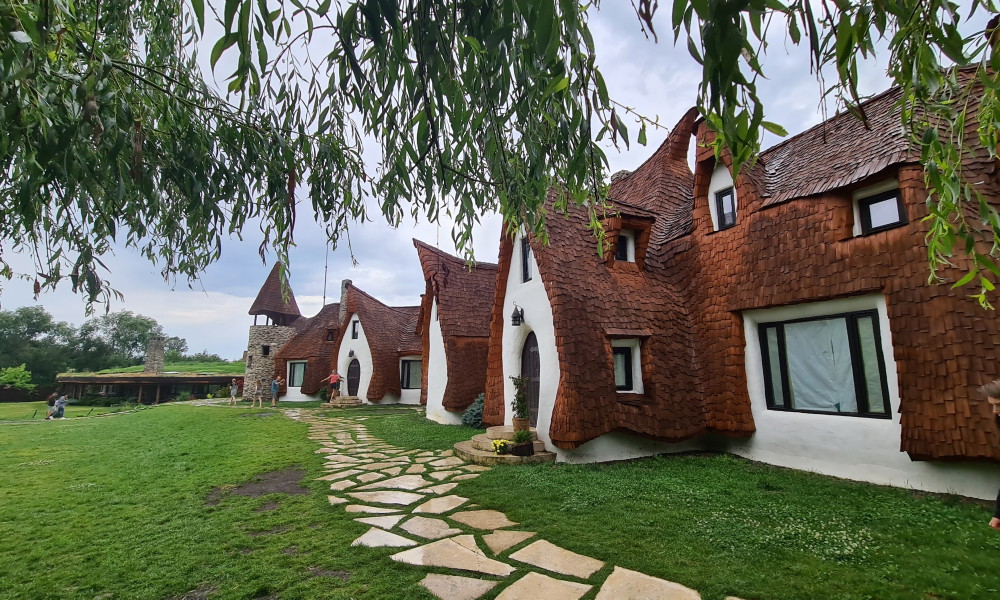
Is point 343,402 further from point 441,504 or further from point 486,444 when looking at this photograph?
point 441,504

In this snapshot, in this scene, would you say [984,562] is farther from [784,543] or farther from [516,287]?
[516,287]

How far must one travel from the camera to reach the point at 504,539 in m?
3.80

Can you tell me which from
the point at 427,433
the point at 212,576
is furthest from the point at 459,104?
the point at 427,433

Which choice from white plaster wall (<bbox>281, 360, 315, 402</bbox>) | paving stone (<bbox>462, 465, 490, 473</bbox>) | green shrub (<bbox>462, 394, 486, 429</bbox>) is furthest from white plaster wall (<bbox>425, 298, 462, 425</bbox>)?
white plaster wall (<bbox>281, 360, 315, 402</bbox>)

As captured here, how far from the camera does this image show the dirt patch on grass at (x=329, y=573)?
309 cm

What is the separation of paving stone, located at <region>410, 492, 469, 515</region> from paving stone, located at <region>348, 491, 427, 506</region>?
0.21m

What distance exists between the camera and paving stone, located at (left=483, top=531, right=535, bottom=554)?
3.63 m

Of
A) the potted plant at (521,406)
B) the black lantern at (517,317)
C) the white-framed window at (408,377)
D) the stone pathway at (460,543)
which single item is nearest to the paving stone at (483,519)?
the stone pathway at (460,543)

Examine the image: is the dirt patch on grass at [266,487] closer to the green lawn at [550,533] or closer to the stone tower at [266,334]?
the green lawn at [550,533]

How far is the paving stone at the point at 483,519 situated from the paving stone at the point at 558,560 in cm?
62

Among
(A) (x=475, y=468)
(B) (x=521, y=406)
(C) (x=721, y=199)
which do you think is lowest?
(A) (x=475, y=468)

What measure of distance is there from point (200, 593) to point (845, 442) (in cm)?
727

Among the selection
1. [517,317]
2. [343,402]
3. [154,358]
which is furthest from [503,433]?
[154,358]

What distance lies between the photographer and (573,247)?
7.79 meters
